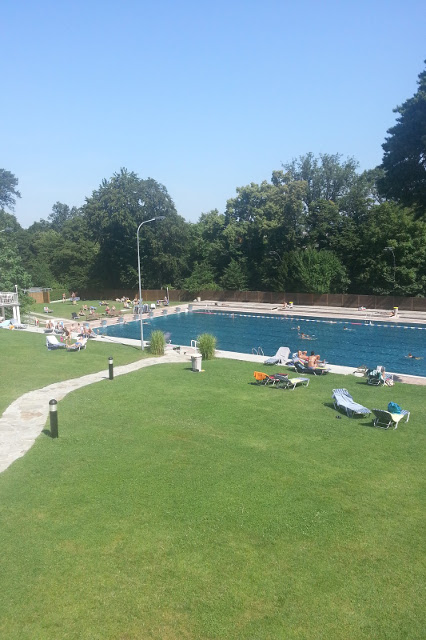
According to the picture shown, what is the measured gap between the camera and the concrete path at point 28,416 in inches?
380

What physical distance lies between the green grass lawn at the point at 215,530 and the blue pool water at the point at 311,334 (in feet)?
46.9

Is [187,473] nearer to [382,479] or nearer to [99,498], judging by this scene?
[99,498]

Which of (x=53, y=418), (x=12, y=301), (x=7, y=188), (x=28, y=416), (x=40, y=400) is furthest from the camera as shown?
(x=7, y=188)

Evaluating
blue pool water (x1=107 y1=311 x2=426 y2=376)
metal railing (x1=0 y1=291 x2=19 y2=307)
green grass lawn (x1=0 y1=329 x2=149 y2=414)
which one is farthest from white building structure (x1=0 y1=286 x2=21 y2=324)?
blue pool water (x1=107 y1=311 x2=426 y2=376)

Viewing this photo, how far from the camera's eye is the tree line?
43.5 metres

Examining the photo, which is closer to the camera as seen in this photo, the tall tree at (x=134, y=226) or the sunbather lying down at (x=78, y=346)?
the sunbather lying down at (x=78, y=346)

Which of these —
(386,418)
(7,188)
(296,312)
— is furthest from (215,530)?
(7,188)

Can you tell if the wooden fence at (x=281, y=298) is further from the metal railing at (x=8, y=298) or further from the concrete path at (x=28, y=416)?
the concrete path at (x=28, y=416)

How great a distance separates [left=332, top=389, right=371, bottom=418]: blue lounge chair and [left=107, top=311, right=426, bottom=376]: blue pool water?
1035cm

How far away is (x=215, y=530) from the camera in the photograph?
260 inches

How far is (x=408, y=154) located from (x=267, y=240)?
25.1m

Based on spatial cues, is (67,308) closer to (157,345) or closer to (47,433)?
(157,345)

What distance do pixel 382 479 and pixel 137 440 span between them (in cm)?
487

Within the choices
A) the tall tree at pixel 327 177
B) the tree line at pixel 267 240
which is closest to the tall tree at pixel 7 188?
the tree line at pixel 267 240
